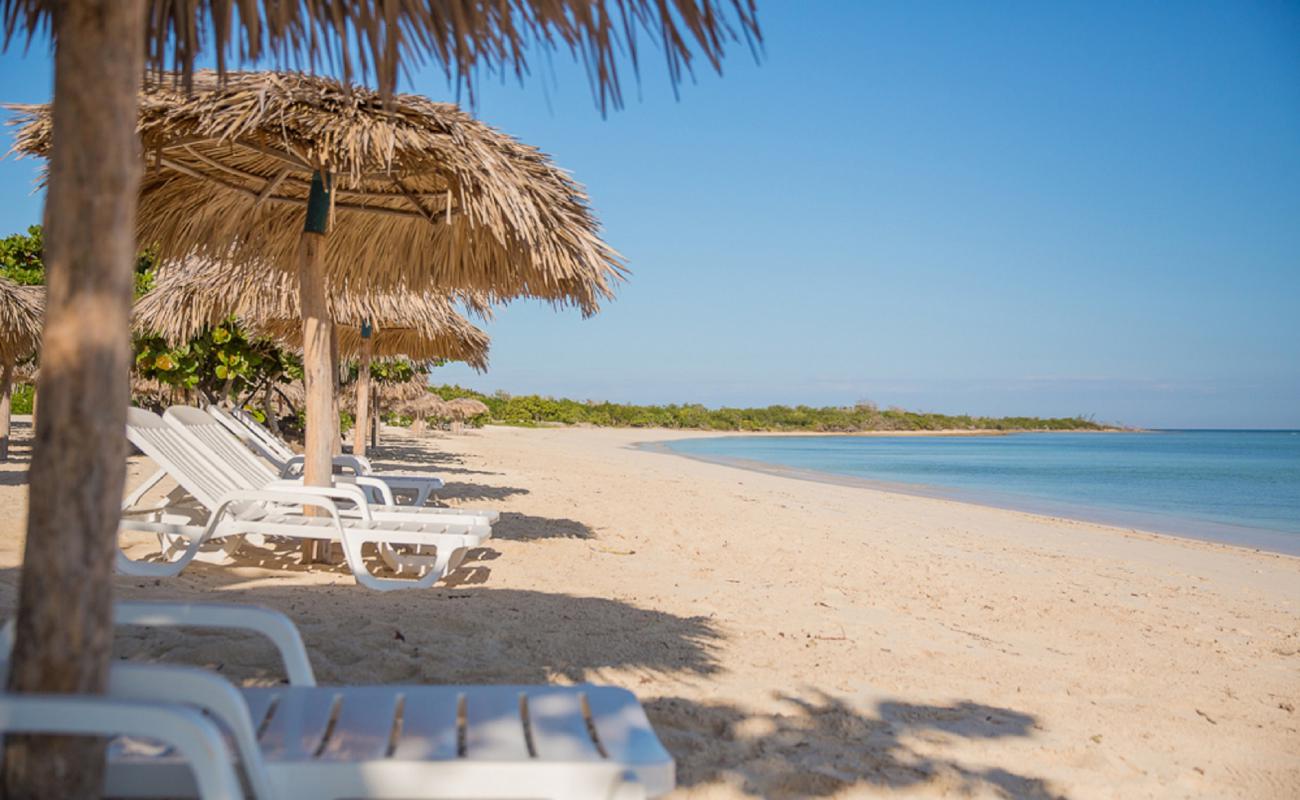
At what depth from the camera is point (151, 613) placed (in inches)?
63.9

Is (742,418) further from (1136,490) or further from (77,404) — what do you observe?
(77,404)

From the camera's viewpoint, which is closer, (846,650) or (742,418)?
(846,650)

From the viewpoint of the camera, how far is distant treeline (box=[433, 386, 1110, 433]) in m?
58.2

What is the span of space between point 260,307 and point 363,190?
15.6ft

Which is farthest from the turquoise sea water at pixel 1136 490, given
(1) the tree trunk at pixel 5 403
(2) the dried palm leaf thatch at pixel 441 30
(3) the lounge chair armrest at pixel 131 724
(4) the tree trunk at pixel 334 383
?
(1) the tree trunk at pixel 5 403

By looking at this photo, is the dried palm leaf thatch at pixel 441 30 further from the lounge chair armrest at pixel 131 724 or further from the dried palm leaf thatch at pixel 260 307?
the dried palm leaf thatch at pixel 260 307

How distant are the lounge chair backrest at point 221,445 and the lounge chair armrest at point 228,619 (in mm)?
3184

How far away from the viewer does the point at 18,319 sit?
11.0m

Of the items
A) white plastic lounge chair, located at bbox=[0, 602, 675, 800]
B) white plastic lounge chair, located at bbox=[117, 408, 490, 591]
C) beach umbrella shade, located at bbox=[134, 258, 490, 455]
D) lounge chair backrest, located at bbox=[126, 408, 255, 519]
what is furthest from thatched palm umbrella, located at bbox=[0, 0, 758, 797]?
beach umbrella shade, located at bbox=[134, 258, 490, 455]

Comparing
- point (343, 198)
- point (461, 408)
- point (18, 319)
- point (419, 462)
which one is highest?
point (343, 198)

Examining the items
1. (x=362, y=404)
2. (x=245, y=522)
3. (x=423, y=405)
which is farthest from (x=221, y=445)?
(x=423, y=405)

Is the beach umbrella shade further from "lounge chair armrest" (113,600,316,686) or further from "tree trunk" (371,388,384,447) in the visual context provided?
"tree trunk" (371,388,384,447)

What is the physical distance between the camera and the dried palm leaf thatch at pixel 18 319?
10906mm

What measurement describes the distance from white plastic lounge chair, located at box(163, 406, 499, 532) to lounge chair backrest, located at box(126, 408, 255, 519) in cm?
6
